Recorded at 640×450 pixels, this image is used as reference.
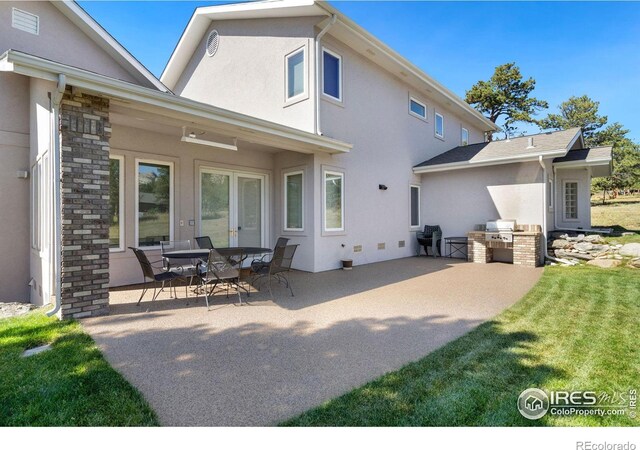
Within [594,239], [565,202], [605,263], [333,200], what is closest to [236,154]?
[333,200]

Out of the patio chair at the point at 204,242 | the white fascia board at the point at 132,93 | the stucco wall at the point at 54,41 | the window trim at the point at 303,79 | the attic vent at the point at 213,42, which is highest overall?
the attic vent at the point at 213,42

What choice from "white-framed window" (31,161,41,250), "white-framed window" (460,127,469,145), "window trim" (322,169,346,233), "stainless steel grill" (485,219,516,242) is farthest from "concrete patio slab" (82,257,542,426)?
"white-framed window" (460,127,469,145)

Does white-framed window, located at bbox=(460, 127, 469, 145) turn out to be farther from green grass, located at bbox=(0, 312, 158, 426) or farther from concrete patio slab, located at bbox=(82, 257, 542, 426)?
green grass, located at bbox=(0, 312, 158, 426)

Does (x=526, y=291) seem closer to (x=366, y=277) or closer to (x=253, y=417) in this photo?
(x=366, y=277)

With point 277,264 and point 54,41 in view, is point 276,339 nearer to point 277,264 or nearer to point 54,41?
point 277,264

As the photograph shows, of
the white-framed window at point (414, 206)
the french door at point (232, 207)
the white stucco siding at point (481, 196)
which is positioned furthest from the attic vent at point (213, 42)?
the white stucco siding at point (481, 196)

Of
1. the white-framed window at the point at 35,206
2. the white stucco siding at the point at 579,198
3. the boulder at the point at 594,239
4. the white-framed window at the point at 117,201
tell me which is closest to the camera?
the white-framed window at the point at 35,206

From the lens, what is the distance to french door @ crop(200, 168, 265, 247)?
8070 mm

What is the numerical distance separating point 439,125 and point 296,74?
762 centimetres

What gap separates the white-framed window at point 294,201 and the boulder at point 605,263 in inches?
312

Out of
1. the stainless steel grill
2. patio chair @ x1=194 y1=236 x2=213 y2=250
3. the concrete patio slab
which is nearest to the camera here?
the concrete patio slab

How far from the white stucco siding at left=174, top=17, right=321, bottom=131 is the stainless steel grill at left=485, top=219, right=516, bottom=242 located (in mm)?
6315

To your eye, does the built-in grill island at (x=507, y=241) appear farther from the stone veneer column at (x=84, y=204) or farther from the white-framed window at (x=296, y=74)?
the stone veneer column at (x=84, y=204)

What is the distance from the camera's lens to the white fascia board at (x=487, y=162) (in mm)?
9070
